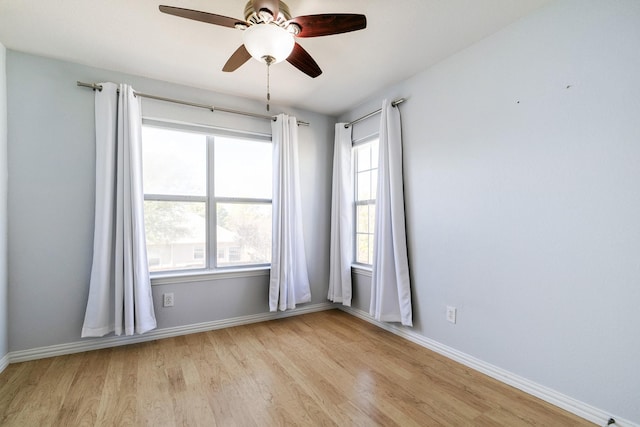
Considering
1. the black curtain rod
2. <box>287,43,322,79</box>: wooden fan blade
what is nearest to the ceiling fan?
<box>287,43,322,79</box>: wooden fan blade

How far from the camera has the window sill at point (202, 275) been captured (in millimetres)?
2756

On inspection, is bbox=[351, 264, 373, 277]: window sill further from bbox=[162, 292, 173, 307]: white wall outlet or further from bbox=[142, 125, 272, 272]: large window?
bbox=[162, 292, 173, 307]: white wall outlet

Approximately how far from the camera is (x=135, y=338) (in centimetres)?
263

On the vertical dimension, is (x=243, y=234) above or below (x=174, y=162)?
below

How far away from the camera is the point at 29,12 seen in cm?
185

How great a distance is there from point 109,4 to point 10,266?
2.09 m

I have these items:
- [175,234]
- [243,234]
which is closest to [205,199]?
[175,234]

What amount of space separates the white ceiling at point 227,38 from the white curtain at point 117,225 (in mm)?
378

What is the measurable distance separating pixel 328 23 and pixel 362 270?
2.48 meters

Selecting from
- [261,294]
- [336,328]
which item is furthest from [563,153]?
[261,294]

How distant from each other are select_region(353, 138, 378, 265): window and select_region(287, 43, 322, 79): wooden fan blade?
1.40 meters

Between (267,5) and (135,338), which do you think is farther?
(135,338)

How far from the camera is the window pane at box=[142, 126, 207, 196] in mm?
2773

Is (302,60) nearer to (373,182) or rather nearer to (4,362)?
(373,182)
